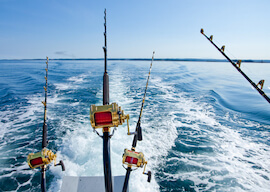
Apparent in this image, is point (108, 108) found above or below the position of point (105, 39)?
below

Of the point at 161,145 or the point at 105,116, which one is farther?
the point at 161,145

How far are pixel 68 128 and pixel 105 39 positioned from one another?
606 centimetres

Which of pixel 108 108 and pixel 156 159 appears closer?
pixel 108 108

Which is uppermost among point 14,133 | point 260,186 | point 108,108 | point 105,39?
point 105,39

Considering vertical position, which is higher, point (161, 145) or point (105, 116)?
point (105, 116)

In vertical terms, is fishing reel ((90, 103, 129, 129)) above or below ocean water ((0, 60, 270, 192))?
above

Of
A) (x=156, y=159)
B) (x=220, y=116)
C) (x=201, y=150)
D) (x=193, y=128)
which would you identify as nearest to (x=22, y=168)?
(x=156, y=159)

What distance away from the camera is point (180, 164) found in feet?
16.4

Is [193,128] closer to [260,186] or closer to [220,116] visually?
[220,116]

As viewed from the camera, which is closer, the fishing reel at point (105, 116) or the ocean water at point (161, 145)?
the fishing reel at point (105, 116)

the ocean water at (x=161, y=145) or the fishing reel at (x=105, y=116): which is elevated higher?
the fishing reel at (x=105, y=116)

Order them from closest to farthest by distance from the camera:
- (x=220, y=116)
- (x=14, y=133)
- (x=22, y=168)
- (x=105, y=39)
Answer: (x=105, y=39), (x=22, y=168), (x=14, y=133), (x=220, y=116)

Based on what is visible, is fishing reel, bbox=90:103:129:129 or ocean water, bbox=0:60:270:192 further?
ocean water, bbox=0:60:270:192

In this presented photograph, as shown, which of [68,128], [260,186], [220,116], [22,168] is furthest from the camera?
[220,116]
